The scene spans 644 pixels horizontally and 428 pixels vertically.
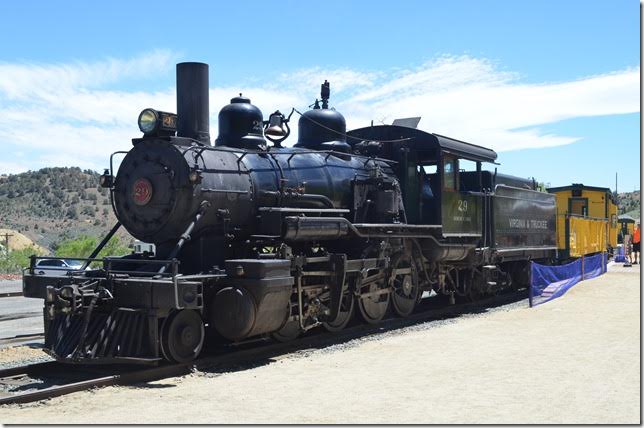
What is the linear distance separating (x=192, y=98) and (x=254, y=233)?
2.19m

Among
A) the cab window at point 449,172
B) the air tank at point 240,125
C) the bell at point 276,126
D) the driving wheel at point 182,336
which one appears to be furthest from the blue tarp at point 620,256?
the driving wheel at point 182,336

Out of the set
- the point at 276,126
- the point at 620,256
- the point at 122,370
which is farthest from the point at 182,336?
the point at 620,256

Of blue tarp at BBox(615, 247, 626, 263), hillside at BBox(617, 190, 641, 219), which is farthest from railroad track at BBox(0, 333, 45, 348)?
hillside at BBox(617, 190, 641, 219)

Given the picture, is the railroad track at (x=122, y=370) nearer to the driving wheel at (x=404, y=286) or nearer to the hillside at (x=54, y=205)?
the driving wheel at (x=404, y=286)

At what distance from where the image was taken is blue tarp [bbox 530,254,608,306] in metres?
15.5

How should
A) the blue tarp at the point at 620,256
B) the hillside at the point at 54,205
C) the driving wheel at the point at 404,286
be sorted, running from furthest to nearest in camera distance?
the hillside at the point at 54,205
the blue tarp at the point at 620,256
the driving wheel at the point at 404,286

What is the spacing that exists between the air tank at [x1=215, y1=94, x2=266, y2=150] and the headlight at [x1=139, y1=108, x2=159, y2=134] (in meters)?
1.52

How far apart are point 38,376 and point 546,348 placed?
6.80 meters

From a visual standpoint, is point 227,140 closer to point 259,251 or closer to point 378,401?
point 259,251

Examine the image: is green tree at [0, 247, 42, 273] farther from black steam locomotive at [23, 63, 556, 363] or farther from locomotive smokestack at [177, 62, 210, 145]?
locomotive smokestack at [177, 62, 210, 145]

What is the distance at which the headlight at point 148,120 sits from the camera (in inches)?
366

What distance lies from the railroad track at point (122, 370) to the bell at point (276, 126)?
344 cm

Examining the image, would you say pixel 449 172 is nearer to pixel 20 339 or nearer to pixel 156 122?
pixel 156 122

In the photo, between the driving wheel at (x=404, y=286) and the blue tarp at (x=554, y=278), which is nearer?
the driving wheel at (x=404, y=286)
